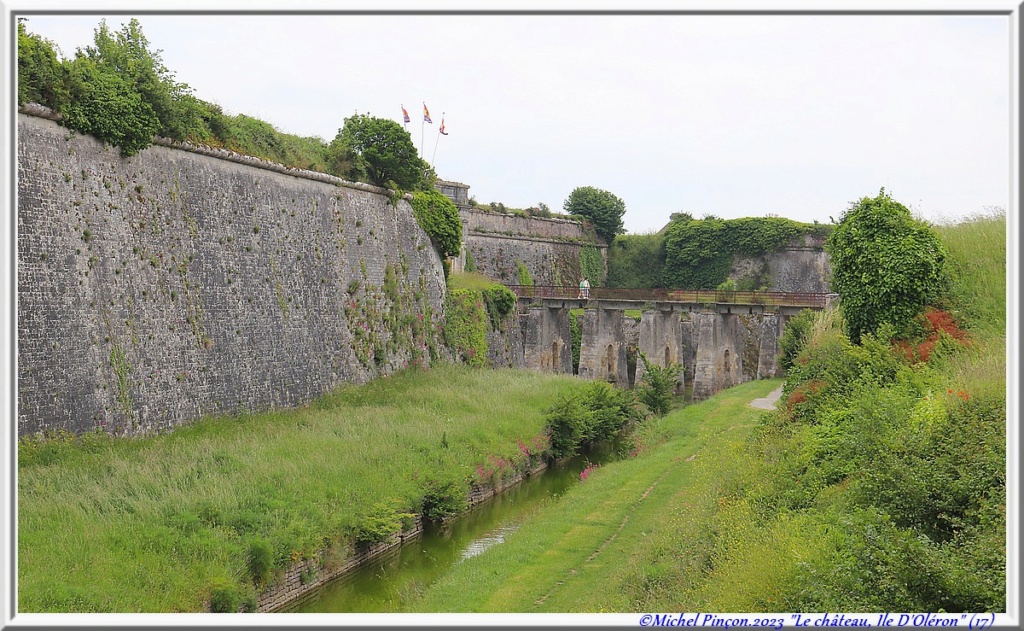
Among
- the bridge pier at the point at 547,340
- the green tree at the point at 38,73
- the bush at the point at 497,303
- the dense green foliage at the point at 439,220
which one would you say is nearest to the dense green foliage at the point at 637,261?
the bridge pier at the point at 547,340

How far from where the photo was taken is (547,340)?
3806 cm

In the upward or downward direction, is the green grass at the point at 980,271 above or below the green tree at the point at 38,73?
below

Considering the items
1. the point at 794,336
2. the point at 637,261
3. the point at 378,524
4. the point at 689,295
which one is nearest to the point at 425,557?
the point at 378,524

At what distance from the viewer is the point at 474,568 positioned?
1391 centimetres

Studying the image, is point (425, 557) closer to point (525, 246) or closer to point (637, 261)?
point (525, 246)

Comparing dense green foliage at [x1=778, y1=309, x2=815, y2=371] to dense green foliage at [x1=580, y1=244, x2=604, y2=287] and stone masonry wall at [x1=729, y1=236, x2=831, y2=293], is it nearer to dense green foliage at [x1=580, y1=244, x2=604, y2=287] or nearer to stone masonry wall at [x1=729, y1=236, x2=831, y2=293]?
stone masonry wall at [x1=729, y1=236, x2=831, y2=293]

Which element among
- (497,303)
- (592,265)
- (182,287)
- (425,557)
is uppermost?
(592,265)

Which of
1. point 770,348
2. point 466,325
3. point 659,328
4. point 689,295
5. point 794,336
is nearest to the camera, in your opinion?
point 794,336

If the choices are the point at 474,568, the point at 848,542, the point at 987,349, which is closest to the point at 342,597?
the point at 474,568

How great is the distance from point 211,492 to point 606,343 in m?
25.5

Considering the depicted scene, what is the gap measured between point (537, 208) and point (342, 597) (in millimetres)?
36507

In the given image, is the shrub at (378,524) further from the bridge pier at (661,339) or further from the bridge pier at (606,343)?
the bridge pier at (606,343)

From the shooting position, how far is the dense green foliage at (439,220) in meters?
30.3

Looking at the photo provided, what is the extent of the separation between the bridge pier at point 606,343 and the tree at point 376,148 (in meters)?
12.2
